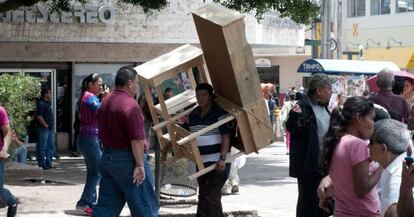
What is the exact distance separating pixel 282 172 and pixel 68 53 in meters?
6.83

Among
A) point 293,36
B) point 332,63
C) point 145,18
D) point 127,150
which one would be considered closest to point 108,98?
point 127,150

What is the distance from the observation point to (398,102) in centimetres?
834

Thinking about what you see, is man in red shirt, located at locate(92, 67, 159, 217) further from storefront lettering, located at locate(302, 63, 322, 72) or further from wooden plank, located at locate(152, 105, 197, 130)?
storefront lettering, located at locate(302, 63, 322, 72)

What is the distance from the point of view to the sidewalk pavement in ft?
35.4

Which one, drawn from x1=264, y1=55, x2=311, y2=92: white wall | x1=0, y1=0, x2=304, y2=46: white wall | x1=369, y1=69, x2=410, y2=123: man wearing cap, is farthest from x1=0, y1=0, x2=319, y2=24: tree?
x1=264, y1=55, x2=311, y2=92: white wall

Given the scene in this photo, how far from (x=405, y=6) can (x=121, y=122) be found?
3887 cm

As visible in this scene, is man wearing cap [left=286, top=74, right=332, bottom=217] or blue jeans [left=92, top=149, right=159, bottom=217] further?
Result: man wearing cap [left=286, top=74, right=332, bottom=217]

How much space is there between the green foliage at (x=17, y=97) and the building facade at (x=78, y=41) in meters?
5.65

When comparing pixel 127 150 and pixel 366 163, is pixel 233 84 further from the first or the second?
pixel 366 163

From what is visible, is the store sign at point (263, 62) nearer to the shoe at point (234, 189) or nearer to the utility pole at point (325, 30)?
the utility pole at point (325, 30)

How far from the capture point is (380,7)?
1827 inches

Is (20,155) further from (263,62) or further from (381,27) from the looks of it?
(381,27)

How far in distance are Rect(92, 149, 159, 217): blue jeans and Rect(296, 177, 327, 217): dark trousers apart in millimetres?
1402

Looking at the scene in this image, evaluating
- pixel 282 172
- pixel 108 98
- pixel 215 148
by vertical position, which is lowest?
pixel 282 172
